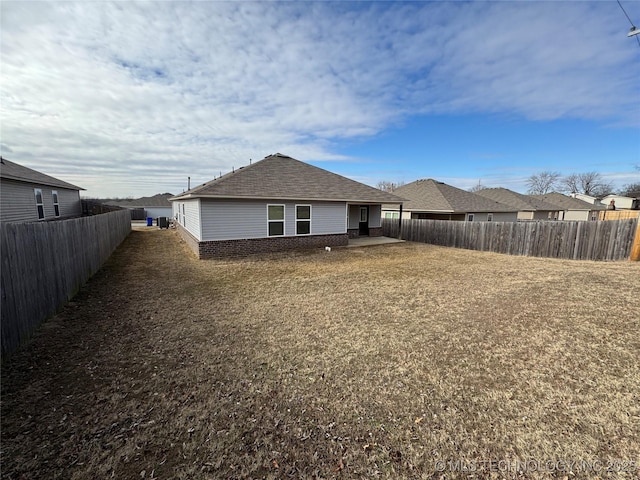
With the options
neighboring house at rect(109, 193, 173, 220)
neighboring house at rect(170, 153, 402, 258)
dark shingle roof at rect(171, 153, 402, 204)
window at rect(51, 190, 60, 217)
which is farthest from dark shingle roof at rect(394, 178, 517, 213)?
neighboring house at rect(109, 193, 173, 220)

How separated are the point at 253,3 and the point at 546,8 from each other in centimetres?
917

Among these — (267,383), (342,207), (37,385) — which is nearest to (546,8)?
(342,207)

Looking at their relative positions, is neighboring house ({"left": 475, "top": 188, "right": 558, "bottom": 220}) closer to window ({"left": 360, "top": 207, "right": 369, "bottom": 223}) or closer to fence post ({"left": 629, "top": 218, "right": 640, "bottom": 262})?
fence post ({"left": 629, "top": 218, "right": 640, "bottom": 262})

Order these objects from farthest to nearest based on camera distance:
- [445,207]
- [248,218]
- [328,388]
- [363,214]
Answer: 1. [445,207]
2. [363,214]
3. [248,218]
4. [328,388]

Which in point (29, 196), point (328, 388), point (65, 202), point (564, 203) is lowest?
point (328, 388)

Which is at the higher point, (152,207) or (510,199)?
(510,199)

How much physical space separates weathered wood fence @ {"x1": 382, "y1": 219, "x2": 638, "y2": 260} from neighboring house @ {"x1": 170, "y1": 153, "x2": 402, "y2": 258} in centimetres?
452

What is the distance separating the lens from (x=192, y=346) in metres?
4.33

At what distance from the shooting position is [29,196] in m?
16.7

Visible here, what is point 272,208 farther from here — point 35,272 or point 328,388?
point 328,388

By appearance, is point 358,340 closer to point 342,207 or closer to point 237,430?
point 237,430

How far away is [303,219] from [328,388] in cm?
1114

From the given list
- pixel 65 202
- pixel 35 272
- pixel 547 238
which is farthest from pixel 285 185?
pixel 65 202

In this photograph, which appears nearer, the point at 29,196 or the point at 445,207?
the point at 29,196
